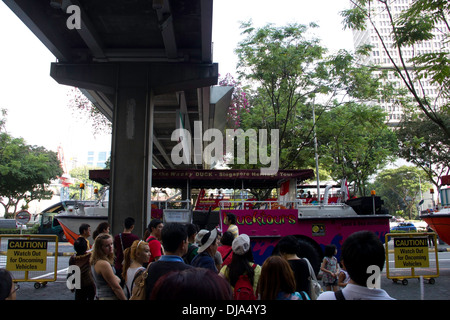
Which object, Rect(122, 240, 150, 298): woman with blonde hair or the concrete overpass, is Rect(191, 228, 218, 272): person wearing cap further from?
the concrete overpass

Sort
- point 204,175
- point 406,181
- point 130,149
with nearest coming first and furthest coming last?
1. point 130,149
2. point 204,175
3. point 406,181

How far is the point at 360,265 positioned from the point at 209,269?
120 centimetres

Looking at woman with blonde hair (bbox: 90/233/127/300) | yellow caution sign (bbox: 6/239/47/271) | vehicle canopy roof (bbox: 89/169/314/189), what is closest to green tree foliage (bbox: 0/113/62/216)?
vehicle canopy roof (bbox: 89/169/314/189)

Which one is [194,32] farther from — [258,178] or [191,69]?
[258,178]

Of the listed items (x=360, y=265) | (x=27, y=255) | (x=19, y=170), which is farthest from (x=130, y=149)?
(x=19, y=170)

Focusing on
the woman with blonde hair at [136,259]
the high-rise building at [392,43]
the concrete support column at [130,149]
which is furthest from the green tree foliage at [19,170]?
the woman with blonde hair at [136,259]

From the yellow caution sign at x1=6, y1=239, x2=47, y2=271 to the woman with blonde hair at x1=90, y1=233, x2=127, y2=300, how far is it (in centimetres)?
419

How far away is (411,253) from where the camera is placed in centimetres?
767

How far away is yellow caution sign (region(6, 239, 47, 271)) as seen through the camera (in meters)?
7.73

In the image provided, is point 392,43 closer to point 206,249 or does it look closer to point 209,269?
point 206,249

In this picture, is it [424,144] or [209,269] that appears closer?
[209,269]

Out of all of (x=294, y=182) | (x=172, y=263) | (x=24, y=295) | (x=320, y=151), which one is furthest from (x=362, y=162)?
(x=172, y=263)

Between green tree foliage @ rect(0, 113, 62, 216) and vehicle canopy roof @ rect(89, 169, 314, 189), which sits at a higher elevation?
green tree foliage @ rect(0, 113, 62, 216)

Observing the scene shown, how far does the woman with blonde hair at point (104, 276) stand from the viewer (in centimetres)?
410
